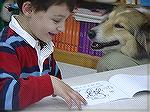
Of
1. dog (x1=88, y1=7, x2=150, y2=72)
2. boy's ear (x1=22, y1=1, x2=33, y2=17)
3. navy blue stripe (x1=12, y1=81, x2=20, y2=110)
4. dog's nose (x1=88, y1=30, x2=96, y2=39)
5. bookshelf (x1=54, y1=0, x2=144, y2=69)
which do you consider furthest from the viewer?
bookshelf (x1=54, y1=0, x2=144, y2=69)

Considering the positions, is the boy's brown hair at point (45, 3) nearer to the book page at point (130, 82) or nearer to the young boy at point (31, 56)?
the young boy at point (31, 56)

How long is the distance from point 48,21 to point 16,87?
177 millimetres

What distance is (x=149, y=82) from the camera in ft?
2.53

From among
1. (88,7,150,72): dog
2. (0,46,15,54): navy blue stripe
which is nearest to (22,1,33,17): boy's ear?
(0,46,15,54): navy blue stripe

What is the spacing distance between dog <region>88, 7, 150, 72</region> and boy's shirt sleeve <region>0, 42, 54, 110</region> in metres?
0.53

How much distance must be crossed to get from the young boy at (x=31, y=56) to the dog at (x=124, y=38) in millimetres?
413

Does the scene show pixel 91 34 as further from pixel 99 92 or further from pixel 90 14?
pixel 99 92

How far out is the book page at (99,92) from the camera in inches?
26.6

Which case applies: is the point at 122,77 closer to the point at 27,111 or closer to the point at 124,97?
the point at 124,97

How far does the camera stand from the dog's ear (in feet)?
3.91

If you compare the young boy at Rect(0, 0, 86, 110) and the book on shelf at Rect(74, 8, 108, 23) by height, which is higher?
the young boy at Rect(0, 0, 86, 110)

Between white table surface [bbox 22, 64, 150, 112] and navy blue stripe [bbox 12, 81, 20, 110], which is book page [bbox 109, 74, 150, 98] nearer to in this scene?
white table surface [bbox 22, 64, 150, 112]

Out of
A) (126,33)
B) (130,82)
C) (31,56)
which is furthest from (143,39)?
(31,56)

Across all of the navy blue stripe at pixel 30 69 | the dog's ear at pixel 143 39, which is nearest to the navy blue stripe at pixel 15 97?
the navy blue stripe at pixel 30 69
